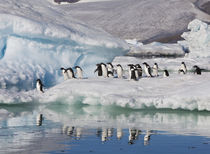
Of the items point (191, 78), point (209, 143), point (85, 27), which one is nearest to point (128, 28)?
point (85, 27)

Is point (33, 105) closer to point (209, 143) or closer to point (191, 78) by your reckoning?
point (191, 78)

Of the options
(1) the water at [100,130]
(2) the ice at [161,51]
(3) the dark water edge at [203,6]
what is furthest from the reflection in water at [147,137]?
(3) the dark water edge at [203,6]

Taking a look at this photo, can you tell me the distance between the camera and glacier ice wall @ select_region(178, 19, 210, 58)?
4275cm

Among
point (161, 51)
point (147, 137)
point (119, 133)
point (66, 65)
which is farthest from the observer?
point (161, 51)

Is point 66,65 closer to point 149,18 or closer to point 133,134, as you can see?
point 133,134

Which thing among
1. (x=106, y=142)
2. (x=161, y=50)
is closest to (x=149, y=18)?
(x=161, y=50)

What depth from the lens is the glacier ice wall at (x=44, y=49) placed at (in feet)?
67.7

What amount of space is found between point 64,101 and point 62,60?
7387mm

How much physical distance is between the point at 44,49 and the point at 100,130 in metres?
11.9

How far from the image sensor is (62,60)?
915 inches

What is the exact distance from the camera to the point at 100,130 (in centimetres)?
1088

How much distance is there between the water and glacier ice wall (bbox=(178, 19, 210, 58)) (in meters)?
28.2

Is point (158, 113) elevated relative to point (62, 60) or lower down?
lower down

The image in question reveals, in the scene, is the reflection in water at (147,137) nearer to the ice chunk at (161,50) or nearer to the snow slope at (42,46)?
the snow slope at (42,46)
